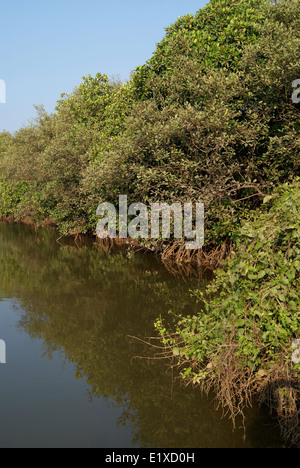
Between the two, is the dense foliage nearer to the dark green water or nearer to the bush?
the dark green water

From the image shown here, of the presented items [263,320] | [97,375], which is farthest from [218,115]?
[97,375]

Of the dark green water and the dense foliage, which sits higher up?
the dense foliage

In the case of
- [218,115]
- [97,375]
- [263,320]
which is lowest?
[97,375]

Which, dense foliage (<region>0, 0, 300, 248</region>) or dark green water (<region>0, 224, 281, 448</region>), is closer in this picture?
dark green water (<region>0, 224, 281, 448</region>)

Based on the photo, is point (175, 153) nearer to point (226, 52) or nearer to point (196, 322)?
point (226, 52)

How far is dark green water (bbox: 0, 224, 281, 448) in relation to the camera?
599 cm

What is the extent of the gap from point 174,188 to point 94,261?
6831 millimetres

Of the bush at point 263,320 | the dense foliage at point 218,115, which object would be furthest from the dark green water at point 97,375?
the dense foliage at point 218,115

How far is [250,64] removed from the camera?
44.4 ft

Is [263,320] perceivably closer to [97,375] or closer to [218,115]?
[97,375]

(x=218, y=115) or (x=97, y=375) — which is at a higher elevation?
(x=218, y=115)

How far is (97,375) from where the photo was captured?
7.94 m

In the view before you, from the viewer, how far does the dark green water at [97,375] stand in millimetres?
5988

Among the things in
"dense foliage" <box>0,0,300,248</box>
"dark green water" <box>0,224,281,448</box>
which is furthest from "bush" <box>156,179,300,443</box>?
"dense foliage" <box>0,0,300,248</box>
